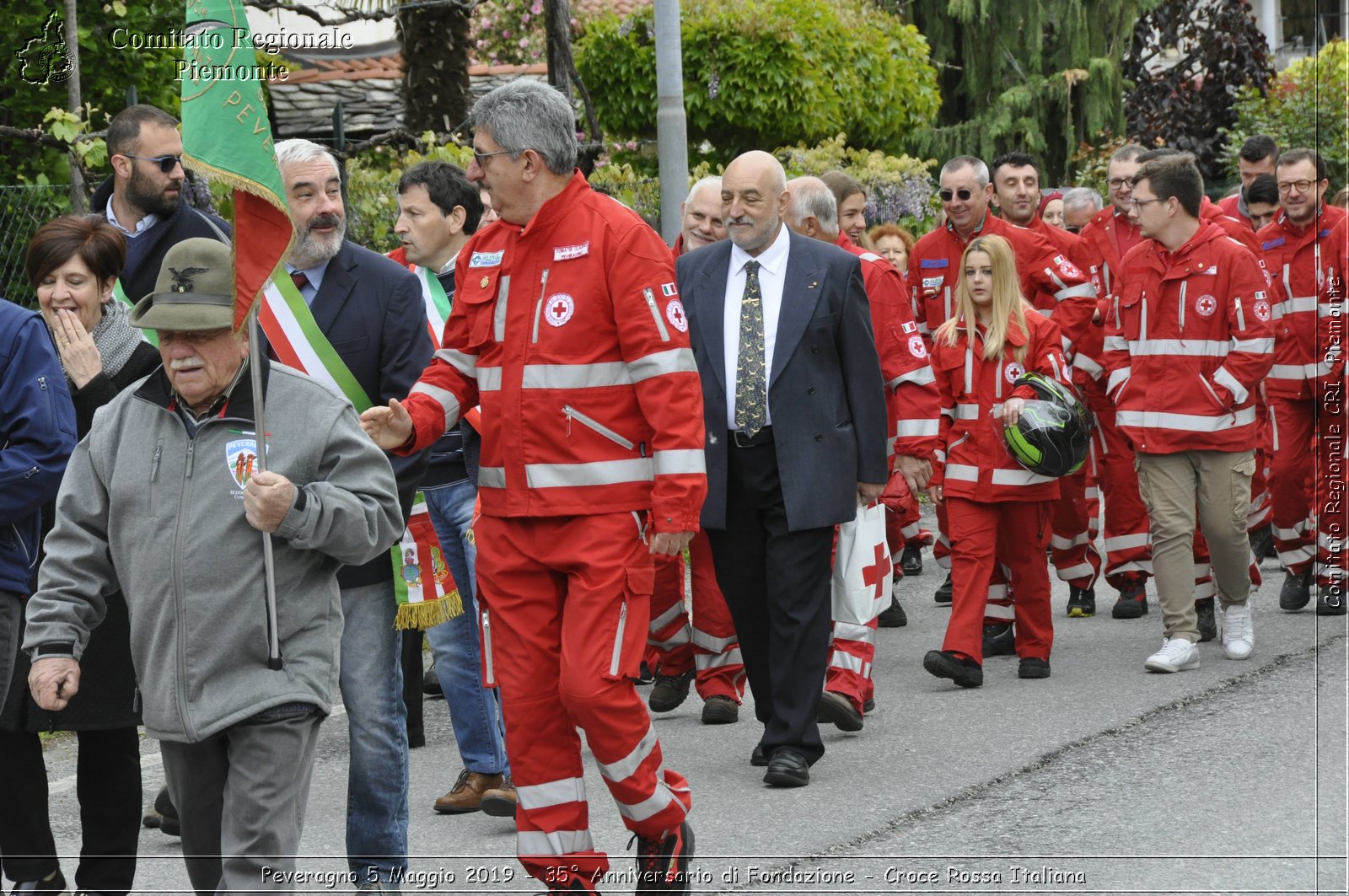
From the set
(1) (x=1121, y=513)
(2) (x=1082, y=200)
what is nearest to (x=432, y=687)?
(1) (x=1121, y=513)

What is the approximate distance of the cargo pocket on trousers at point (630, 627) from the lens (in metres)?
4.85

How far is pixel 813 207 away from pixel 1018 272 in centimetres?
255

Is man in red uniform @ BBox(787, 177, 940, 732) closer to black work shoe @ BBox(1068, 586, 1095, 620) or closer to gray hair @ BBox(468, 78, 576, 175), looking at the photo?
gray hair @ BBox(468, 78, 576, 175)

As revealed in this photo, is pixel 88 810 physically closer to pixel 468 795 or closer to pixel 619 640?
pixel 468 795

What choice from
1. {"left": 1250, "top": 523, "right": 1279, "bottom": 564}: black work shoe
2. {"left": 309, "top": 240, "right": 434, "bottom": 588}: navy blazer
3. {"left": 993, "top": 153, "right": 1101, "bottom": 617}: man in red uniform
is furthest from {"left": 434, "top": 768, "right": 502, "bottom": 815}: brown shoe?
{"left": 1250, "top": 523, "right": 1279, "bottom": 564}: black work shoe

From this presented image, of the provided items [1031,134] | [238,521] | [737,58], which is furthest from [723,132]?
[1031,134]

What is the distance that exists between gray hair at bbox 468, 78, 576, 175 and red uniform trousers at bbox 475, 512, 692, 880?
1.05m

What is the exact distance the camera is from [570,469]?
16.0 feet

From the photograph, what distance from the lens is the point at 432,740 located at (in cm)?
730

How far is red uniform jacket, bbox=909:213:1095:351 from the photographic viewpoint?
31.9 feet

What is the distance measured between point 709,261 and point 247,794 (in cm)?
320

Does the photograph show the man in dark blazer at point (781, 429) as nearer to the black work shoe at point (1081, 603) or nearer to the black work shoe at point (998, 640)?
the black work shoe at point (998, 640)

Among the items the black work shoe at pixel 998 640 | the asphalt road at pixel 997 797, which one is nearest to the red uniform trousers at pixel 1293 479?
the asphalt road at pixel 997 797

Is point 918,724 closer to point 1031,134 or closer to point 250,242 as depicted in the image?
point 250,242
